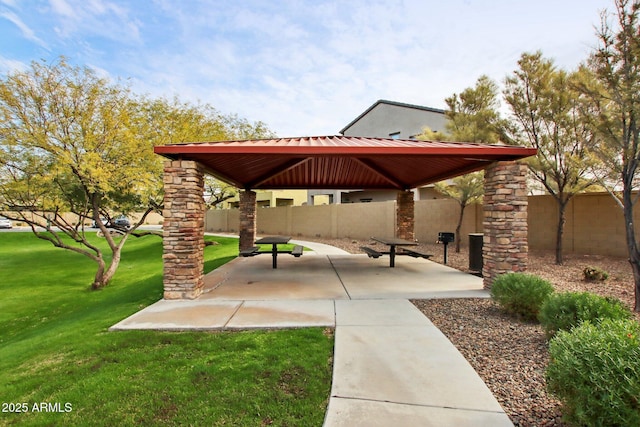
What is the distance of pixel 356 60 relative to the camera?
10.3 metres

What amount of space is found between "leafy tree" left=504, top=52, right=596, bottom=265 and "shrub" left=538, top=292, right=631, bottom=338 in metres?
6.65

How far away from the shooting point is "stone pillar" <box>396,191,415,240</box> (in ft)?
39.7

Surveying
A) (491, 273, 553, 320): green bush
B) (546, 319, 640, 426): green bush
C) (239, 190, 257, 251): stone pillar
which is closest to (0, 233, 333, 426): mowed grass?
(546, 319, 640, 426): green bush

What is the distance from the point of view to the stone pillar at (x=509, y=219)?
18.7 ft

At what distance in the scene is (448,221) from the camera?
1327 centimetres

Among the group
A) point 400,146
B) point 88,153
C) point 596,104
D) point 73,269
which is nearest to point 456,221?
point 596,104

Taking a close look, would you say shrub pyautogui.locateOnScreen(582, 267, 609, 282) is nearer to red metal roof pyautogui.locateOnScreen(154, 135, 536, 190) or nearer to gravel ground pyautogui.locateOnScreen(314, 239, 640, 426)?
gravel ground pyautogui.locateOnScreen(314, 239, 640, 426)

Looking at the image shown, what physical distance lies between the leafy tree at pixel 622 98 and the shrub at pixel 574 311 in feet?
8.76

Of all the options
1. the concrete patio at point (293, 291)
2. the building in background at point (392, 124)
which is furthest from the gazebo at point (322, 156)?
the building in background at point (392, 124)

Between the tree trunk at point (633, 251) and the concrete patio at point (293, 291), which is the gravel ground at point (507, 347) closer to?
the tree trunk at point (633, 251)

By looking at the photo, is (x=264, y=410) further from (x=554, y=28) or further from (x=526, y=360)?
(x=554, y=28)

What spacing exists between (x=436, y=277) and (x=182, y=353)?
569 centimetres

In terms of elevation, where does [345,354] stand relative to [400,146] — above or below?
below

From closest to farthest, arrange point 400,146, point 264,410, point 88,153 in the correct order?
point 264,410 → point 400,146 → point 88,153
